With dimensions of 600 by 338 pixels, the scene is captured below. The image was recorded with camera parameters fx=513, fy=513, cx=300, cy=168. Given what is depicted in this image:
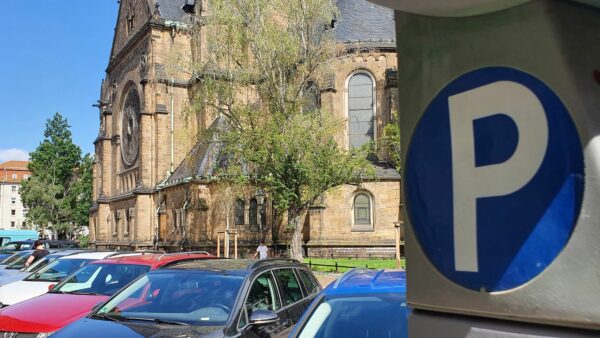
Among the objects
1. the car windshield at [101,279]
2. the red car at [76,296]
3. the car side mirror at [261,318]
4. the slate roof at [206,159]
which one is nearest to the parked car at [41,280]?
the car windshield at [101,279]

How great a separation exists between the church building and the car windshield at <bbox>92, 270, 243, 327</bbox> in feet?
54.1

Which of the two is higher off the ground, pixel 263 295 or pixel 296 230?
pixel 263 295

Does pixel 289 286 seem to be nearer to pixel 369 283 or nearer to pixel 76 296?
pixel 369 283

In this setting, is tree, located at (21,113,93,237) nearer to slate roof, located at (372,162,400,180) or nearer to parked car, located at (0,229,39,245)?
parked car, located at (0,229,39,245)

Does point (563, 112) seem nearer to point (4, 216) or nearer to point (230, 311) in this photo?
point (230, 311)

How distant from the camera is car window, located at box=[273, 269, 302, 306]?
582 cm

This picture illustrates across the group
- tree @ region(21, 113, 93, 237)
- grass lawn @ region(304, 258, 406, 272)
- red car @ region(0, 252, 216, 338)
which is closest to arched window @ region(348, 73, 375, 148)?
grass lawn @ region(304, 258, 406, 272)

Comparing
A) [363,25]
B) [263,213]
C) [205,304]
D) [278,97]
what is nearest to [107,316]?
[205,304]

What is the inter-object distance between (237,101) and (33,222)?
4603cm

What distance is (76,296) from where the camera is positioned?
A: 721cm

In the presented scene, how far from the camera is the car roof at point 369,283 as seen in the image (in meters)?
4.04

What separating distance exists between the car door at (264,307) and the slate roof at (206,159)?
53.6 feet

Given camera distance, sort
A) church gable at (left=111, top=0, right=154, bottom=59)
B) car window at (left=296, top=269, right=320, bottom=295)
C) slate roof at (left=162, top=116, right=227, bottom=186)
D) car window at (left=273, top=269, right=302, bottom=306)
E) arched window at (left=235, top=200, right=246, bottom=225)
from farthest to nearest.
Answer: church gable at (left=111, top=0, right=154, bottom=59)
arched window at (left=235, top=200, right=246, bottom=225)
slate roof at (left=162, top=116, right=227, bottom=186)
car window at (left=296, top=269, right=320, bottom=295)
car window at (left=273, top=269, right=302, bottom=306)

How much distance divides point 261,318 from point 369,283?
1.05 metres
